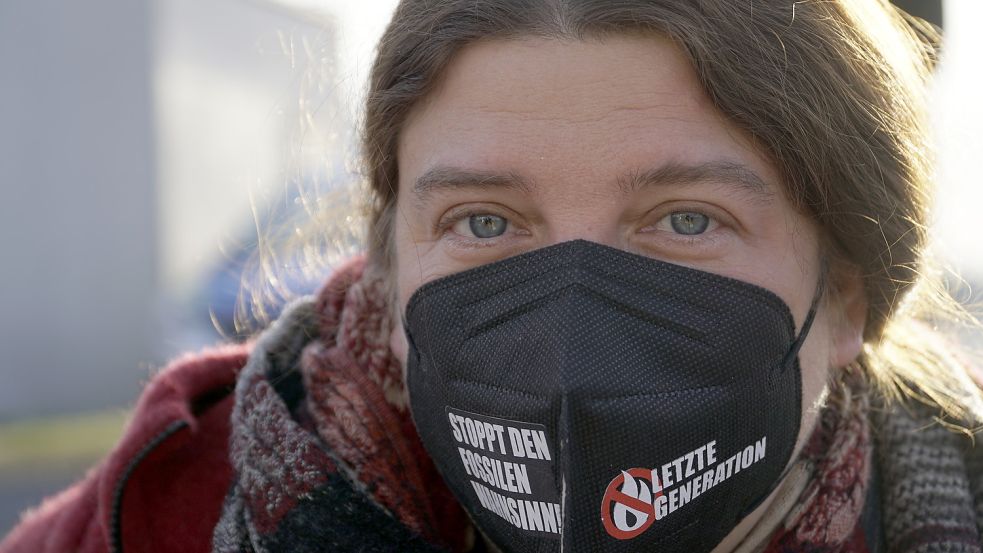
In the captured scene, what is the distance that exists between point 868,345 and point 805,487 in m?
0.37

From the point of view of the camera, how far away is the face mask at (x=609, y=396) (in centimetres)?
158

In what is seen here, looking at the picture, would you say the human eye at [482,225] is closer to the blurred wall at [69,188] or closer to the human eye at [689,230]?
the human eye at [689,230]

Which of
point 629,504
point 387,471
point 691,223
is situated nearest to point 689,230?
point 691,223

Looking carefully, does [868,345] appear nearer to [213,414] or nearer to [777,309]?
[777,309]

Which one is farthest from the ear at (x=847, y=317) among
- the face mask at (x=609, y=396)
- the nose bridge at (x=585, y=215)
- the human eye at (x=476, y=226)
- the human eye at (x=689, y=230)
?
the human eye at (x=476, y=226)

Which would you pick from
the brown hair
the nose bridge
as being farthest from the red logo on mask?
the brown hair

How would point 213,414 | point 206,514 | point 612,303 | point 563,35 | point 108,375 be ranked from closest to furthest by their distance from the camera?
point 612,303 < point 563,35 < point 206,514 < point 213,414 < point 108,375

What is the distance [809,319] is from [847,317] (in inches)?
9.5

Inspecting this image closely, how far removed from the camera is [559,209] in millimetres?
1758

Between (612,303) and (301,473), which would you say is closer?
(612,303)

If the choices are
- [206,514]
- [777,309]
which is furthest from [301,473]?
[777,309]

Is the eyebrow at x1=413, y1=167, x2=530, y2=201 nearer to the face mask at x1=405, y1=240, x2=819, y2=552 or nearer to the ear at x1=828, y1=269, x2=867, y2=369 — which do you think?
the face mask at x1=405, y1=240, x2=819, y2=552

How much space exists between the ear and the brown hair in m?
0.02

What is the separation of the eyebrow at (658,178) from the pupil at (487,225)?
75 millimetres
